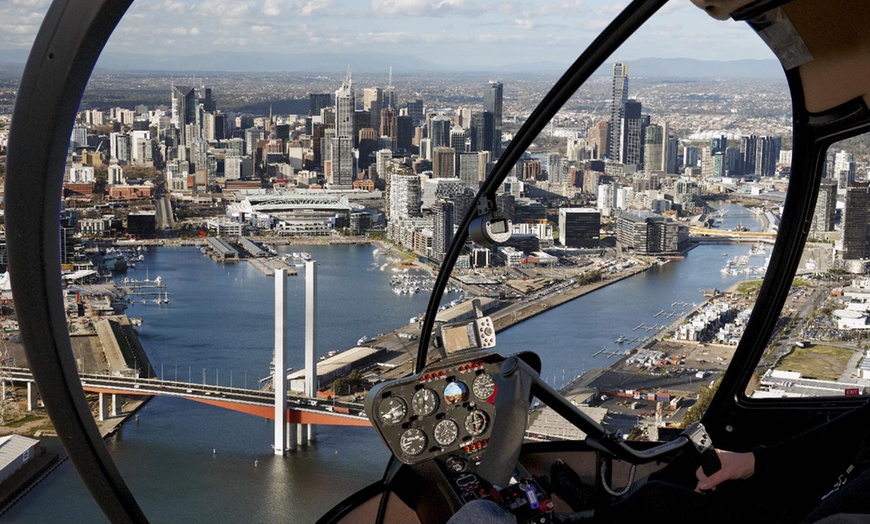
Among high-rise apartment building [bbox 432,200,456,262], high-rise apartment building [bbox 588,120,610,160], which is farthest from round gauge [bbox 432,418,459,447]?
high-rise apartment building [bbox 432,200,456,262]

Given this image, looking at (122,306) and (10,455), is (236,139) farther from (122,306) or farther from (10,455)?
(10,455)

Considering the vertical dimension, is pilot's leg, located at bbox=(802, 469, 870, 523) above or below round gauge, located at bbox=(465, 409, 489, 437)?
above

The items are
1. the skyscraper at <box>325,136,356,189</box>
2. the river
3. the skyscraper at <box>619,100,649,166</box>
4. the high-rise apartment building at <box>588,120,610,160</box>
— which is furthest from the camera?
the skyscraper at <box>325,136,356,189</box>

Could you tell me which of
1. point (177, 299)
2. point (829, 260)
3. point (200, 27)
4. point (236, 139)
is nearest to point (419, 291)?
point (177, 299)

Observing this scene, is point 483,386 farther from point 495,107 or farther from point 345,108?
point 345,108

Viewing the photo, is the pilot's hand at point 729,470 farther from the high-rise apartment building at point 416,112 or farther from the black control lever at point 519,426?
the high-rise apartment building at point 416,112

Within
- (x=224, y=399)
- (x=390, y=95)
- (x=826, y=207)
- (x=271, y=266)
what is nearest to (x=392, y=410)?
(x=826, y=207)

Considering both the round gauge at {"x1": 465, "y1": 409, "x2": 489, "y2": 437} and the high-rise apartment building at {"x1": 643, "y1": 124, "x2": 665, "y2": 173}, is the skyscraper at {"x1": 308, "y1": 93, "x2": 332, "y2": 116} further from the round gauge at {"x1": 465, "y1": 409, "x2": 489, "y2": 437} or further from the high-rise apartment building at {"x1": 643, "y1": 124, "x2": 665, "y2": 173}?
the round gauge at {"x1": 465, "y1": 409, "x2": 489, "y2": 437}
